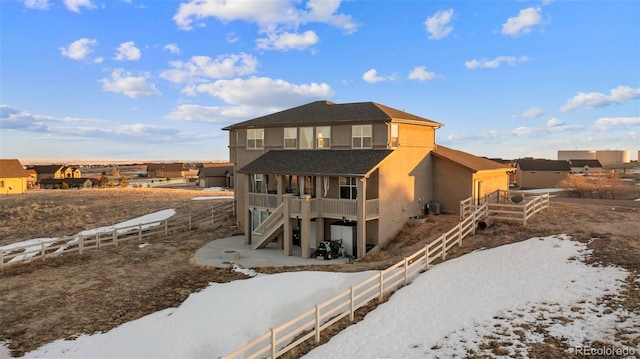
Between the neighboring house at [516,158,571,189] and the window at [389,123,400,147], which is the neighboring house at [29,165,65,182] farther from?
the neighboring house at [516,158,571,189]

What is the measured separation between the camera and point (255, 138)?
3048 centimetres

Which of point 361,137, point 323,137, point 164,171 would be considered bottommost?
point 164,171

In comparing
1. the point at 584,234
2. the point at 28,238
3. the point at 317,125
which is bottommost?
the point at 28,238

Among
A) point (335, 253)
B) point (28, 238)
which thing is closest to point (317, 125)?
point (335, 253)

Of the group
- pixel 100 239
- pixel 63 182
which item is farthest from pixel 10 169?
pixel 100 239

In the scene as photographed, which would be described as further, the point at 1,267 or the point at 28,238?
the point at 28,238

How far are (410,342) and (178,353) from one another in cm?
722

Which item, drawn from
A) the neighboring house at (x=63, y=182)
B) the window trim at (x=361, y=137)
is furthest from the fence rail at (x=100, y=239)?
the neighboring house at (x=63, y=182)

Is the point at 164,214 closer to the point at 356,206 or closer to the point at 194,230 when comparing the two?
the point at 194,230

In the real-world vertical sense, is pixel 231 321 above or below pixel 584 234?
below

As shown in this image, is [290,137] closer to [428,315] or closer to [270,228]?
[270,228]

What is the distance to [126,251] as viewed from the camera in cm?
2641

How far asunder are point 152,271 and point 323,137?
44.5ft

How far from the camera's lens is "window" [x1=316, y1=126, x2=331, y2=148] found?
27.1m
